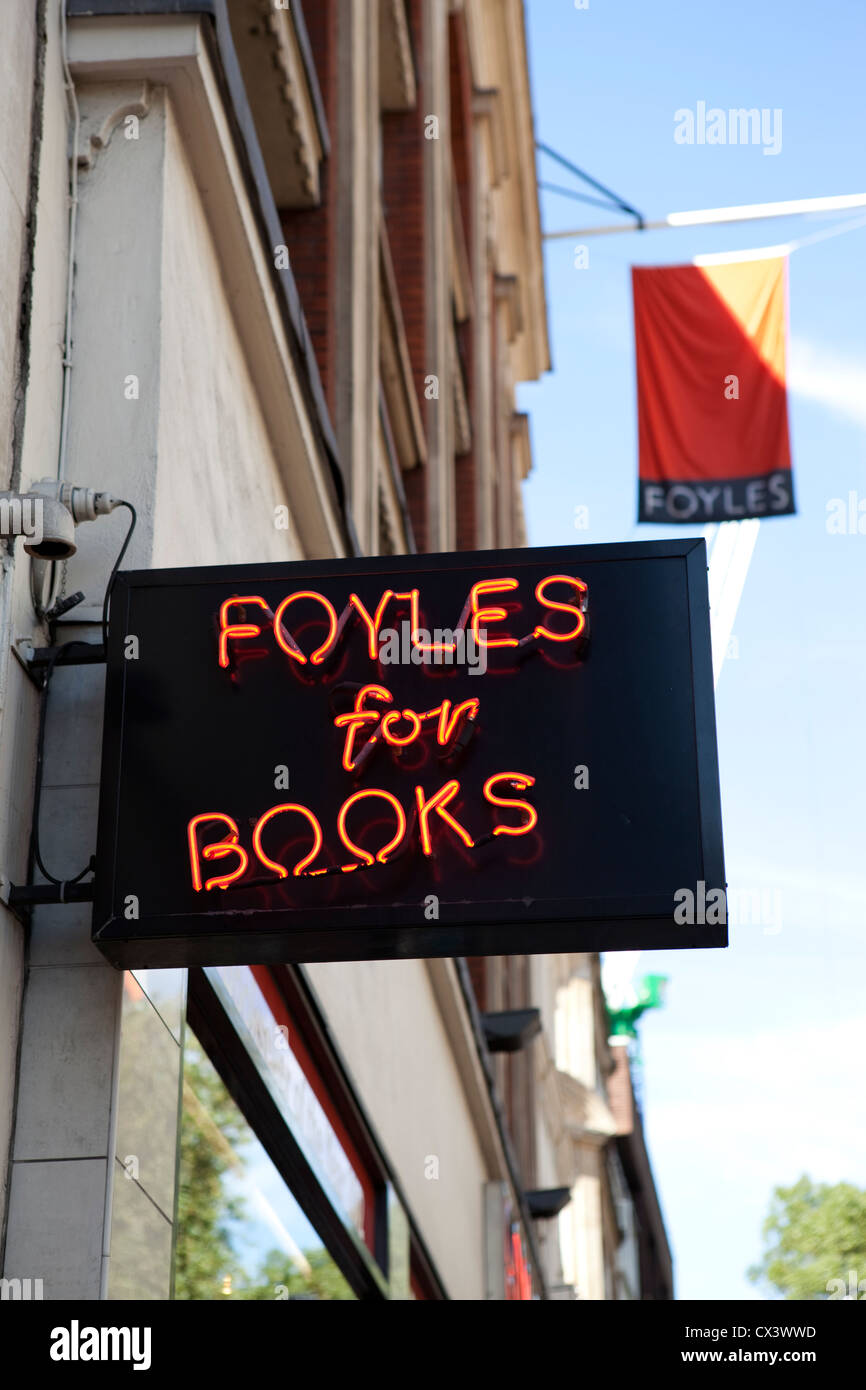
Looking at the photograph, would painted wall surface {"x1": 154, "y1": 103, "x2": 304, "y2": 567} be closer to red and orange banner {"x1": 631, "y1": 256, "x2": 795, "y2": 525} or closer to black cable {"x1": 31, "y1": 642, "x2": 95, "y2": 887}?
black cable {"x1": 31, "y1": 642, "x2": 95, "y2": 887}

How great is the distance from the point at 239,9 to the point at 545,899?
19.5ft

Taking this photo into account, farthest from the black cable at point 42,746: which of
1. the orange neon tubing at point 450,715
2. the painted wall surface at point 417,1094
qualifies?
the painted wall surface at point 417,1094

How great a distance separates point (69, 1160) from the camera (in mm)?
4617

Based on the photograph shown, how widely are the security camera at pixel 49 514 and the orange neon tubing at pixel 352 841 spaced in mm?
974

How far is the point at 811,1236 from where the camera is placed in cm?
3178

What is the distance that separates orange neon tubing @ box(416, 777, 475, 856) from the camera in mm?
4848

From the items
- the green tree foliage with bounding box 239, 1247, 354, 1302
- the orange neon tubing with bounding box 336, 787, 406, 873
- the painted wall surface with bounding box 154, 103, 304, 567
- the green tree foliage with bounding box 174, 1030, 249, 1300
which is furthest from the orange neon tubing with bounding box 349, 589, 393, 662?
the green tree foliage with bounding box 239, 1247, 354, 1302

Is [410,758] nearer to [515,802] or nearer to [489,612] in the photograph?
[515,802]

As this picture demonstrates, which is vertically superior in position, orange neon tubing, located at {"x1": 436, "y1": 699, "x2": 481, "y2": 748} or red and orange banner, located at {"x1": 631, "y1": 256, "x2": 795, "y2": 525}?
red and orange banner, located at {"x1": 631, "y1": 256, "x2": 795, "y2": 525}

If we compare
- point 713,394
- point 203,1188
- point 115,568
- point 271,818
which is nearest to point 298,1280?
point 203,1188

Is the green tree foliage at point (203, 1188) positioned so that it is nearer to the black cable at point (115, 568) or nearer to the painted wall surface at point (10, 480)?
the painted wall surface at point (10, 480)

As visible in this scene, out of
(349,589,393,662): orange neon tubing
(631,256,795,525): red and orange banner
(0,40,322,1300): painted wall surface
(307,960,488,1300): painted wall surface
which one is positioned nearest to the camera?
(0,40,322,1300): painted wall surface

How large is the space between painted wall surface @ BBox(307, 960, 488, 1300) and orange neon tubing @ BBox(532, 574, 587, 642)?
316 centimetres
